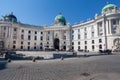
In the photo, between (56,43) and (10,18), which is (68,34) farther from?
(10,18)

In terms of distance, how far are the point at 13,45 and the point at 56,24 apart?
28.3 metres

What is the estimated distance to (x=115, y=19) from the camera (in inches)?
2493

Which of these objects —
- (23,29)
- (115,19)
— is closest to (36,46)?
(23,29)

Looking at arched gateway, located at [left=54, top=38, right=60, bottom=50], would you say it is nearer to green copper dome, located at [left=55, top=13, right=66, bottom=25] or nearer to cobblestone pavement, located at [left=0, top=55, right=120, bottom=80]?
green copper dome, located at [left=55, top=13, right=66, bottom=25]

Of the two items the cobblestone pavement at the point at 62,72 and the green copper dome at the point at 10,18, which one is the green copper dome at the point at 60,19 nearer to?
the green copper dome at the point at 10,18

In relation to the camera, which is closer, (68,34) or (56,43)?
(68,34)

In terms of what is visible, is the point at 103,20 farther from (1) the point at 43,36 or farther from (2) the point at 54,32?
(1) the point at 43,36

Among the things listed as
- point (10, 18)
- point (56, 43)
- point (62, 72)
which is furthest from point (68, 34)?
point (62, 72)

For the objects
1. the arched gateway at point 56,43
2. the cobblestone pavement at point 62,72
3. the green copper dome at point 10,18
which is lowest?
the cobblestone pavement at point 62,72

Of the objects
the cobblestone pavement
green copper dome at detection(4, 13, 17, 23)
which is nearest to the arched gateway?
green copper dome at detection(4, 13, 17, 23)

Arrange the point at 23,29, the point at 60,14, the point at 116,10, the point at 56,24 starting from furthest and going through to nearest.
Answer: the point at 60,14
the point at 56,24
the point at 23,29
the point at 116,10

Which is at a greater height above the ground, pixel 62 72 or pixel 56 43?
pixel 56 43

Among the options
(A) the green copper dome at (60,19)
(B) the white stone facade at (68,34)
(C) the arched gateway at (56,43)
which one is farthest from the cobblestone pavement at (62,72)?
(A) the green copper dome at (60,19)

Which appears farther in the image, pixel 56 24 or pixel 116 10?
pixel 56 24
